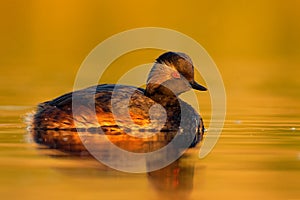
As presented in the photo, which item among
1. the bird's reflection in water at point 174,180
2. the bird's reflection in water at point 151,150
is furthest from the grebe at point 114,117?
the bird's reflection in water at point 174,180

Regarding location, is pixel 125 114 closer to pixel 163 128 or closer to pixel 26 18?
pixel 163 128

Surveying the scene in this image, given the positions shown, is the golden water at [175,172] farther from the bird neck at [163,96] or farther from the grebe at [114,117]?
the bird neck at [163,96]

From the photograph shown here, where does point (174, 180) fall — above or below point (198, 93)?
below

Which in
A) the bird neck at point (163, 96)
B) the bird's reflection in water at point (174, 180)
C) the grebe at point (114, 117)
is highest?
the bird neck at point (163, 96)

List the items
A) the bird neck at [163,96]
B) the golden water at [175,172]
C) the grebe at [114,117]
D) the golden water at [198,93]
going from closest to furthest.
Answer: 1. the golden water at [175,172]
2. the golden water at [198,93]
3. the grebe at [114,117]
4. the bird neck at [163,96]

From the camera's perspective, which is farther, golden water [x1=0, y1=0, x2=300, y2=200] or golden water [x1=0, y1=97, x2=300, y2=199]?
golden water [x1=0, y1=0, x2=300, y2=200]

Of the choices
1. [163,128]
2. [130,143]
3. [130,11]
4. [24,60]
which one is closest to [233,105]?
[163,128]

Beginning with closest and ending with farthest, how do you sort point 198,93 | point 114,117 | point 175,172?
point 175,172 < point 114,117 < point 198,93

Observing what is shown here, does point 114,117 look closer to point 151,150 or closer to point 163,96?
point 163,96

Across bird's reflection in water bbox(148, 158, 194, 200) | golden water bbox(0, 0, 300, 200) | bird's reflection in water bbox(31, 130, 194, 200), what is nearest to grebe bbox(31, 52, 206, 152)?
bird's reflection in water bbox(31, 130, 194, 200)

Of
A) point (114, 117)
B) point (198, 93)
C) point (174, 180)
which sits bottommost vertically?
point (174, 180)

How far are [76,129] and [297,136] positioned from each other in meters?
2.75

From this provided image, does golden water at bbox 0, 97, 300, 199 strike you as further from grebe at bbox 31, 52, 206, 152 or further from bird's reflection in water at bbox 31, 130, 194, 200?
grebe at bbox 31, 52, 206, 152

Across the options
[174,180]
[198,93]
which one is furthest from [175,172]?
[198,93]
